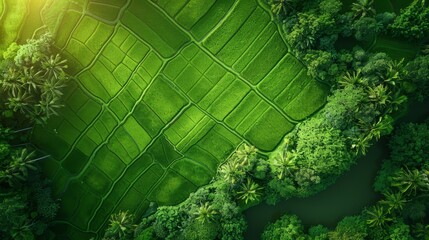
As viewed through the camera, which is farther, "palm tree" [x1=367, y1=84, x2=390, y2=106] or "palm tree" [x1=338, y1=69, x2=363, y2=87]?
"palm tree" [x1=338, y1=69, x2=363, y2=87]

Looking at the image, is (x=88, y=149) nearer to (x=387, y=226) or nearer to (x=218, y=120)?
(x=218, y=120)

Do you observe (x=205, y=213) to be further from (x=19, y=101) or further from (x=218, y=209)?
(x=19, y=101)

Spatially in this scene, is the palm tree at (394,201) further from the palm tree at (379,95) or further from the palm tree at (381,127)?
the palm tree at (379,95)

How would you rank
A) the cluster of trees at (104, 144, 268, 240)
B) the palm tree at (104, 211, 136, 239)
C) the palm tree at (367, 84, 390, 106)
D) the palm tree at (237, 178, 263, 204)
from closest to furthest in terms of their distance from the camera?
the palm tree at (367, 84, 390, 106), the palm tree at (237, 178, 263, 204), the cluster of trees at (104, 144, 268, 240), the palm tree at (104, 211, 136, 239)

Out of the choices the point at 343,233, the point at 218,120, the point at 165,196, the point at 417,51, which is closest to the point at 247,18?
the point at 218,120

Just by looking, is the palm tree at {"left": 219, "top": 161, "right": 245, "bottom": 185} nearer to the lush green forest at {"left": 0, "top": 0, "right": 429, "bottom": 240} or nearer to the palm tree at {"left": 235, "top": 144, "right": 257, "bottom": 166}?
the lush green forest at {"left": 0, "top": 0, "right": 429, "bottom": 240}

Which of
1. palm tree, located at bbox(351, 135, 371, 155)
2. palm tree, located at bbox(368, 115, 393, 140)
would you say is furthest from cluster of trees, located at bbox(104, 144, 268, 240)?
palm tree, located at bbox(368, 115, 393, 140)
